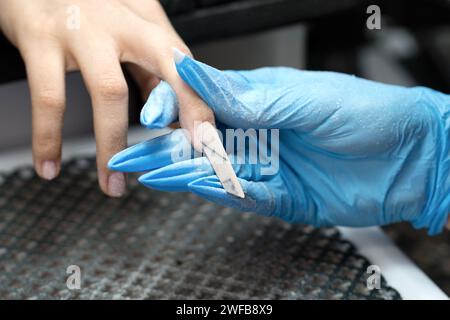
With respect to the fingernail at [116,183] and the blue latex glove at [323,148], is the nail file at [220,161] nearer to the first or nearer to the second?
the blue latex glove at [323,148]

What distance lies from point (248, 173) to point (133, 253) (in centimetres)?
22

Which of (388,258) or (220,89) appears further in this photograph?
(388,258)

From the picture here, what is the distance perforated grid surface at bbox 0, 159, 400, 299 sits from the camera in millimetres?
790

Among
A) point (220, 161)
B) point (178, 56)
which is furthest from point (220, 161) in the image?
point (178, 56)

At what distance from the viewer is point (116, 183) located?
80cm

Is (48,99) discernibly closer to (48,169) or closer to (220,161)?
(48,169)

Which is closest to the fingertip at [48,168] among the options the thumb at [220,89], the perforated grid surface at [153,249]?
the perforated grid surface at [153,249]

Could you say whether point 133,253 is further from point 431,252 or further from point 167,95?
point 431,252

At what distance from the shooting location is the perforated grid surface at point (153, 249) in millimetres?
790

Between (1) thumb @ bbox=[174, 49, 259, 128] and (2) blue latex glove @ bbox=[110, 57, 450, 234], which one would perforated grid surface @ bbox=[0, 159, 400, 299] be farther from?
(1) thumb @ bbox=[174, 49, 259, 128]

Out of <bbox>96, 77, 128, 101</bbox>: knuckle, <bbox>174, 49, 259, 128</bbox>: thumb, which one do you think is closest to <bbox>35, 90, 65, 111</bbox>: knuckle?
<bbox>96, 77, 128, 101</bbox>: knuckle

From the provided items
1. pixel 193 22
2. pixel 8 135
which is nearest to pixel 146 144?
pixel 193 22

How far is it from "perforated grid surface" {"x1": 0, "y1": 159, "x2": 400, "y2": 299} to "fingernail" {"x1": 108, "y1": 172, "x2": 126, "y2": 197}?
100 mm

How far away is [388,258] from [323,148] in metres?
0.19
